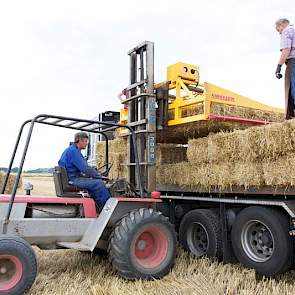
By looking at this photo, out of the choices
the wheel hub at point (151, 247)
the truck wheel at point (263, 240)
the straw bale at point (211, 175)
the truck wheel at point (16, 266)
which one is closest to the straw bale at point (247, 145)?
the straw bale at point (211, 175)

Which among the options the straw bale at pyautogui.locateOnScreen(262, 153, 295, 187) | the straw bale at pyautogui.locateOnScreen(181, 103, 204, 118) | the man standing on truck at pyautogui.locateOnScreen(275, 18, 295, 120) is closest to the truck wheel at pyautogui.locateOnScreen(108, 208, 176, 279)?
the straw bale at pyautogui.locateOnScreen(262, 153, 295, 187)

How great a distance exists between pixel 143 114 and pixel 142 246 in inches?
99.3

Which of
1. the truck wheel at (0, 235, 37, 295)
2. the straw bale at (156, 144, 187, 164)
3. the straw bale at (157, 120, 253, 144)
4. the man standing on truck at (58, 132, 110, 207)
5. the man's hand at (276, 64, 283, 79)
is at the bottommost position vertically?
the truck wheel at (0, 235, 37, 295)

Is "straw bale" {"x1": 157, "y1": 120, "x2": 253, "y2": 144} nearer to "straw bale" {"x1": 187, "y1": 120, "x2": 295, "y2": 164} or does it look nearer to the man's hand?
"straw bale" {"x1": 187, "y1": 120, "x2": 295, "y2": 164}

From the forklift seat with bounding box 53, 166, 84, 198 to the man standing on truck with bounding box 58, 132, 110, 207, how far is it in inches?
4.3

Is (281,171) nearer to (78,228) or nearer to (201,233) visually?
(201,233)

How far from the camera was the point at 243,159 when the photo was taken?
669cm

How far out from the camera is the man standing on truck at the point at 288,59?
281 inches

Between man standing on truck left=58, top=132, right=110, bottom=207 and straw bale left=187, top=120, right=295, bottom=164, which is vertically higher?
straw bale left=187, top=120, right=295, bottom=164

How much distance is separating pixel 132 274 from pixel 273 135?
110 inches

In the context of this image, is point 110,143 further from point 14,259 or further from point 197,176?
point 14,259

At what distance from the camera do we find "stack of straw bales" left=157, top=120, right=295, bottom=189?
6.06 meters

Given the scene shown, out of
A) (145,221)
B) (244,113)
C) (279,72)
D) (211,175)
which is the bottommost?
(145,221)

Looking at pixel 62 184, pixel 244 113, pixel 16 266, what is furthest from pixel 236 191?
pixel 16 266
